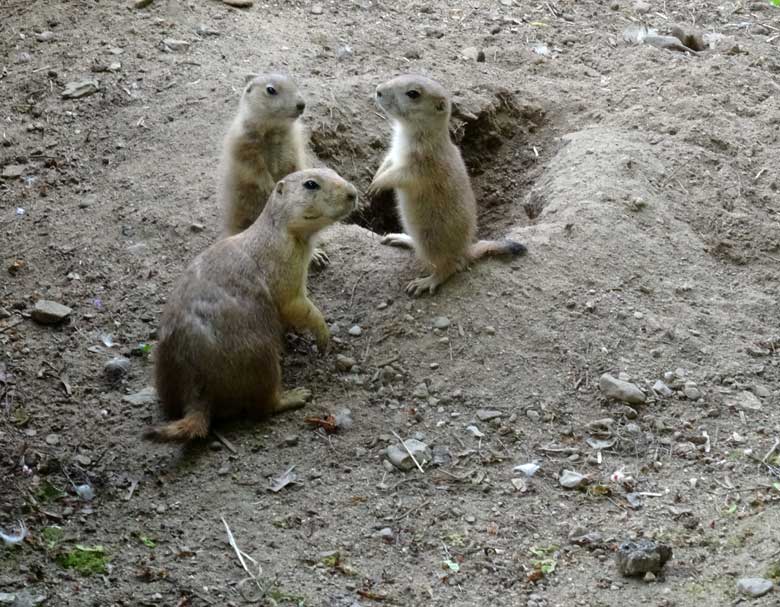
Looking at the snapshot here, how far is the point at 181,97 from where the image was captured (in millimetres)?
7766

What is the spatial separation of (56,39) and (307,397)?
4.52 metres

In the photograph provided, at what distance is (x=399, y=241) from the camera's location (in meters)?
6.64

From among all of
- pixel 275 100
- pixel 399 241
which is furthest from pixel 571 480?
pixel 275 100

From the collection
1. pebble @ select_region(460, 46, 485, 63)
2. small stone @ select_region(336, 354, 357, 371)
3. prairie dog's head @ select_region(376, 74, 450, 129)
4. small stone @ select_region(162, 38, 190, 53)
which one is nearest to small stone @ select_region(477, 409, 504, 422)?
small stone @ select_region(336, 354, 357, 371)

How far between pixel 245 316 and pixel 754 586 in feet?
8.84

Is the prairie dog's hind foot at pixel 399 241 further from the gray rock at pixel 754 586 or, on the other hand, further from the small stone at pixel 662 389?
the gray rock at pixel 754 586

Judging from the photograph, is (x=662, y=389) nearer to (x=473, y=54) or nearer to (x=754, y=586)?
(x=754, y=586)

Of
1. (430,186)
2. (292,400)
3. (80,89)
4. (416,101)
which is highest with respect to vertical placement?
(416,101)

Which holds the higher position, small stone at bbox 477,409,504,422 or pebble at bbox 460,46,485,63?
pebble at bbox 460,46,485,63

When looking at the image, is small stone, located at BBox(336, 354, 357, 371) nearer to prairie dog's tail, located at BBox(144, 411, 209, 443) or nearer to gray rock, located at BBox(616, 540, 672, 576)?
prairie dog's tail, located at BBox(144, 411, 209, 443)

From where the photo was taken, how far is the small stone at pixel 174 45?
8336 millimetres

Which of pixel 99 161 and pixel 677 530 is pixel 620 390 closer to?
pixel 677 530

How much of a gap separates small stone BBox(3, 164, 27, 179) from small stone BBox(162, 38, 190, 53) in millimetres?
1673

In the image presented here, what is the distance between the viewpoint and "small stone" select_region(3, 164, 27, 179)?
284 inches
